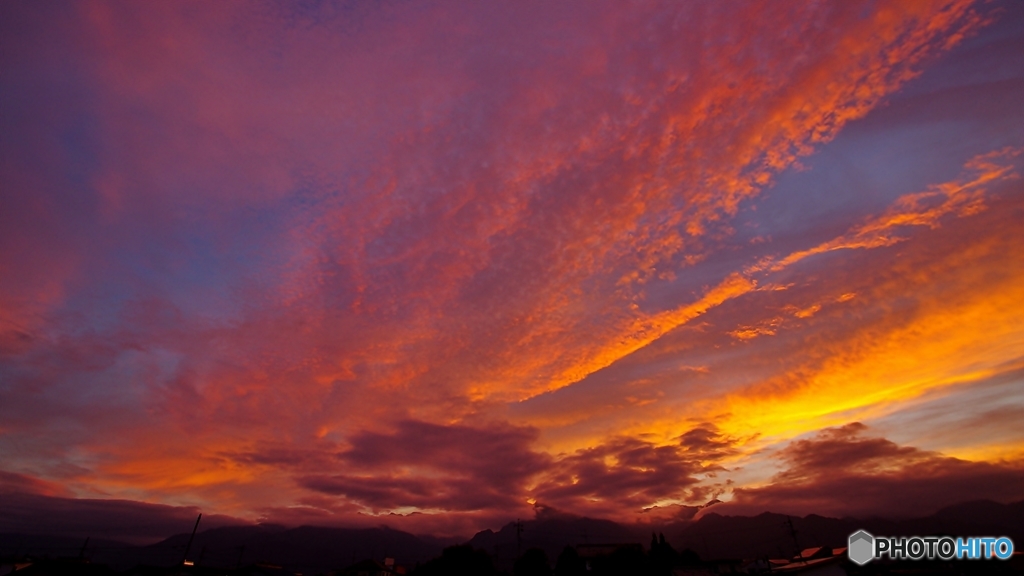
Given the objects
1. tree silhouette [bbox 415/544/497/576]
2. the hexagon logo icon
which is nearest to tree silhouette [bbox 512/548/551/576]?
tree silhouette [bbox 415/544/497/576]

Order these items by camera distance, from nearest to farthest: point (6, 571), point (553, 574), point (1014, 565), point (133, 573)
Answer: point (1014, 565) → point (6, 571) → point (133, 573) → point (553, 574)

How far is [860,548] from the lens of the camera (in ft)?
139

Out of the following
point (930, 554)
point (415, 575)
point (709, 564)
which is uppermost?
point (930, 554)

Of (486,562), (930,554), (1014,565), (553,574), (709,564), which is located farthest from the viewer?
(553,574)

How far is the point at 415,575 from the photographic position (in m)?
89.1

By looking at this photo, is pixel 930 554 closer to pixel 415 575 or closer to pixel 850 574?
pixel 850 574

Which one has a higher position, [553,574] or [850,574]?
[850,574]

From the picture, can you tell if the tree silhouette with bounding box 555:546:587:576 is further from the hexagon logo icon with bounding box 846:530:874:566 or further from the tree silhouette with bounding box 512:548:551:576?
the hexagon logo icon with bounding box 846:530:874:566

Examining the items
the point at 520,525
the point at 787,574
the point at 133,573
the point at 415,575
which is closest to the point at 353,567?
the point at 415,575

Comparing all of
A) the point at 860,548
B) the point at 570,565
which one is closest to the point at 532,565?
the point at 570,565

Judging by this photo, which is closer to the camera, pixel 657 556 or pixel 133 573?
pixel 133 573

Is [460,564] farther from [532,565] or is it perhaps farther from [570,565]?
[570,565]

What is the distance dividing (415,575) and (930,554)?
80.4 metres

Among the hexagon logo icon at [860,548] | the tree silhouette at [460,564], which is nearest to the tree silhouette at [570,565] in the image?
the tree silhouette at [460,564]
